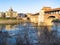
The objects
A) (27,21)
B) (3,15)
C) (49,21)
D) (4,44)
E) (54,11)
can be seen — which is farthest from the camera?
(3,15)

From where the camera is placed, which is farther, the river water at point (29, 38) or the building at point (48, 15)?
the building at point (48, 15)

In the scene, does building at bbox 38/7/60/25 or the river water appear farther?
building at bbox 38/7/60/25

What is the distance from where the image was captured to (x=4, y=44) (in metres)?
14.4

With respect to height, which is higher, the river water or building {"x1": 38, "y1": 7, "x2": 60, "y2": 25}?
building {"x1": 38, "y1": 7, "x2": 60, "y2": 25}

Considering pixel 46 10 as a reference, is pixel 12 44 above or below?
below

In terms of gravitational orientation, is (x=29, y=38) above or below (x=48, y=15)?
below

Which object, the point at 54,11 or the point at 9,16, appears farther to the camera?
the point at 9,16

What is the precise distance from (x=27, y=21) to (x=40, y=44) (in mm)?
41693

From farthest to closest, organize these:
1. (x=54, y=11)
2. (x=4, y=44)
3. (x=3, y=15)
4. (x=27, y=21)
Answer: (x=3, y=15) → (x=27, y=21) → (x=54, y=11) → (x=4, y=44)

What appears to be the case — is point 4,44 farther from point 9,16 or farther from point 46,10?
point 9,16

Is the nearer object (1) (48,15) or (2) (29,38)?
(2) (29,38)

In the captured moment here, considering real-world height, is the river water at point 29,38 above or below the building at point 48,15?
below

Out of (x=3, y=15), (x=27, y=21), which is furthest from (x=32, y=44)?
(x=3, y=15)

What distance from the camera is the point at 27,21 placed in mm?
56656
